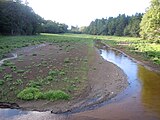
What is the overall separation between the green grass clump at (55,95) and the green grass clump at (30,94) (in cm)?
46

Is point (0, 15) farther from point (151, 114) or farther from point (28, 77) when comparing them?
point (151, 114)

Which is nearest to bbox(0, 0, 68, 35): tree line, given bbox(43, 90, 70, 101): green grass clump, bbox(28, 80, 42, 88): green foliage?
bbox(28, 80, 42, 88): green foliage

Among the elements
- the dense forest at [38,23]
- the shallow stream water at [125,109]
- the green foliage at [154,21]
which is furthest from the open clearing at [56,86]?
the dense forest at [38,23]

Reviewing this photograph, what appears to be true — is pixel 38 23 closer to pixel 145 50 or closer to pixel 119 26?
pixel 119 26

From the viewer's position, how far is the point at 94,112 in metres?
17.2

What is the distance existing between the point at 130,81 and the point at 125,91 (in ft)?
15.1

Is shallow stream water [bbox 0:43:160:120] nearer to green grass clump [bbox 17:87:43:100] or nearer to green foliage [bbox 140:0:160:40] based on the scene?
green grass clump [bbox 17:87:43:100]

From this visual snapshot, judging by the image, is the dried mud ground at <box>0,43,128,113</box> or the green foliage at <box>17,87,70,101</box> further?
the green foliage at <box>17,87,70,101</box>

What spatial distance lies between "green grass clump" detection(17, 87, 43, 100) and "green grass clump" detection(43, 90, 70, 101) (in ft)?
1.51

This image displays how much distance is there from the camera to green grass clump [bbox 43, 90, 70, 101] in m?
18.6

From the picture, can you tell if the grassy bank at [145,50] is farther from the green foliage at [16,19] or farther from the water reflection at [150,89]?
the green foliage at [16,19]

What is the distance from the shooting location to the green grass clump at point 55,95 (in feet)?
61.1

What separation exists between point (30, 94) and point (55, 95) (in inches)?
68.1

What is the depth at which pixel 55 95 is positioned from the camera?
18812mm
